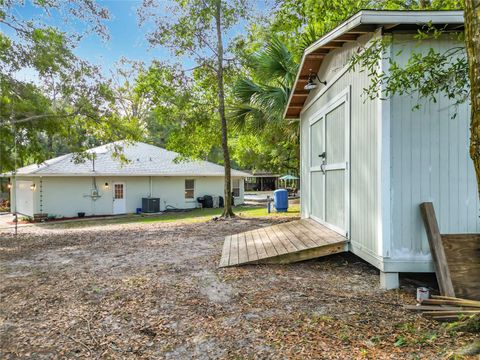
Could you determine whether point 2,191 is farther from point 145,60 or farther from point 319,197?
point 319,197

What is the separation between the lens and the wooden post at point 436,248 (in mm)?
3572

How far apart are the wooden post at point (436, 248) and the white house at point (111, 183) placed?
42.1 feet

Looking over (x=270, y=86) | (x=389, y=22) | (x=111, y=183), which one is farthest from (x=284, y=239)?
(x=111, y=183)

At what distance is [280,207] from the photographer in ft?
50.1

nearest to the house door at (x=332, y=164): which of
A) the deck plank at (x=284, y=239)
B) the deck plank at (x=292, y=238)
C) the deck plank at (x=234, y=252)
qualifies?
the deck plank at (x=292, y=238)

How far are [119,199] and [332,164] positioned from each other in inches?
580

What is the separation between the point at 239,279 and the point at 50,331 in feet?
Result: 7.45

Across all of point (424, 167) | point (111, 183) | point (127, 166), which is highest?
point (127, 166)

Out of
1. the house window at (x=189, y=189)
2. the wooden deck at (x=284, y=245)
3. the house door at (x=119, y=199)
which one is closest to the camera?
the wooden deck at (x=284, y=245)

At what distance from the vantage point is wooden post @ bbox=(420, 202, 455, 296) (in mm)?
3572

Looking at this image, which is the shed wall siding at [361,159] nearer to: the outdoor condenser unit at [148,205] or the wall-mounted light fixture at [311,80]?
the wall-mounted light fixture at [311,80]

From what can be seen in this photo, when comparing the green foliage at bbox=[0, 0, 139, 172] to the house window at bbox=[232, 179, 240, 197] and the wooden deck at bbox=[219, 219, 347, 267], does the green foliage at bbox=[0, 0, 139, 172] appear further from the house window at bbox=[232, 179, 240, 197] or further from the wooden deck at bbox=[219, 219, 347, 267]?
the house window at bbox=[232, 179, 240, 197]

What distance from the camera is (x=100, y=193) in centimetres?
1759

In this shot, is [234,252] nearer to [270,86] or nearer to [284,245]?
[284,245]
